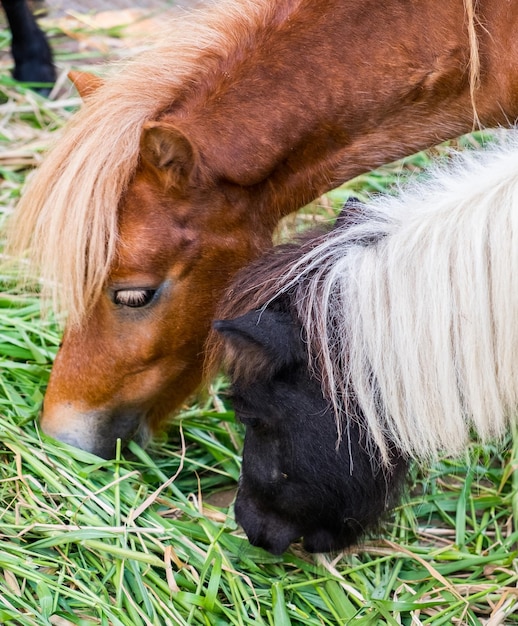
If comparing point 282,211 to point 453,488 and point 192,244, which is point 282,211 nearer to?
point 192,244

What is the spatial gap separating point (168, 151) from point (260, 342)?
2.12 ft

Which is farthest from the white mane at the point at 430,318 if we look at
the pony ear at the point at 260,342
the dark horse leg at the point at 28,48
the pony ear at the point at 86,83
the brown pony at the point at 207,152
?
the dark horse leg at the point at 28,48

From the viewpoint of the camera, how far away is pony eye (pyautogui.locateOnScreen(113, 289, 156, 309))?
2.49 metres

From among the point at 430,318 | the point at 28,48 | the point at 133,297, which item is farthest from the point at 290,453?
the point at 28,48

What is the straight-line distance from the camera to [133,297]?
8.18ft

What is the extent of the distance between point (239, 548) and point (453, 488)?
82 cm

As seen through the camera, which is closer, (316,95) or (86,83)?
(316,95)

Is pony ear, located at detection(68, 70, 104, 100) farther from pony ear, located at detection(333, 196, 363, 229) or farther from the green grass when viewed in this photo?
pony ear, located at detection(333, 196, 363, 229)

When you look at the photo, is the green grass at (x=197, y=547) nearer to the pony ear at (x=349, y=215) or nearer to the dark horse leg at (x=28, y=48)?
the pony ear at (x=349, y=215)

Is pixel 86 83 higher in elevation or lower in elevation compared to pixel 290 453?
higher

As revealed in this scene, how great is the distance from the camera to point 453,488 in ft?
9.65

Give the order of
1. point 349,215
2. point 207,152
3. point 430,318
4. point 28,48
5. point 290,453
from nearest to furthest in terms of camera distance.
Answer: point 430,318 → point 290,453 → point 349,215 → point 207,152 → point 28,48

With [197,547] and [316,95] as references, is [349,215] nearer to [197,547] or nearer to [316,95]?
[316,95]

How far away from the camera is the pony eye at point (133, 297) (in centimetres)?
249
